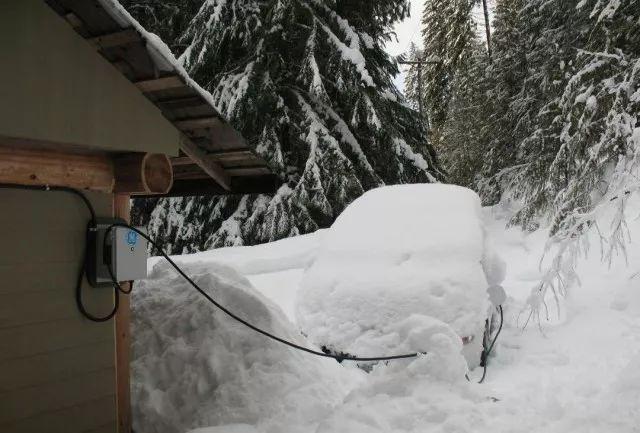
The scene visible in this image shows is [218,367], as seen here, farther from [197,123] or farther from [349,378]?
[197,123]


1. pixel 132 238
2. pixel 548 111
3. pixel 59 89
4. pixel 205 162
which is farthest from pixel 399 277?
pixel 548 111

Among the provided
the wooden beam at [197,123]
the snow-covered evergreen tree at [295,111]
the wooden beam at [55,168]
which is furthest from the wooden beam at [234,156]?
the snow-covered evergreen tree at [295,111]

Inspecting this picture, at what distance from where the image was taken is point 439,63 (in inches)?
886

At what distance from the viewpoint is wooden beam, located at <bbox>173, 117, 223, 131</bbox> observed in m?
3.89

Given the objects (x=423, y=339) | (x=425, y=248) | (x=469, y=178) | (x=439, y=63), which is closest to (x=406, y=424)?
(x=423, y=339)

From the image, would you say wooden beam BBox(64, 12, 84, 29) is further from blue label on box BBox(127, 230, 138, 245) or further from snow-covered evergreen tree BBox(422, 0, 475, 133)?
snow-covered evergreen tree BBox(422, 0, 475, 133)

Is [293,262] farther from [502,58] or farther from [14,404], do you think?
[502,58]

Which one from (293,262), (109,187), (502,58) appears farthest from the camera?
(502,58)

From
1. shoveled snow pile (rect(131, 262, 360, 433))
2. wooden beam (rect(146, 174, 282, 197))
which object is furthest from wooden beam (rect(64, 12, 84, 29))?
shoveled snow pile (rect(131, 262, 360, 433))

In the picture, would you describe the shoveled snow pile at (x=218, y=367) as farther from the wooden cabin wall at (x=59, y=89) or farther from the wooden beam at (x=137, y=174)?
the wooden cabin wall at (x=59, y=89)

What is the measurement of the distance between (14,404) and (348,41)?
10347 millimetres

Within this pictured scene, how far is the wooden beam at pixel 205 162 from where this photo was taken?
13.7ft

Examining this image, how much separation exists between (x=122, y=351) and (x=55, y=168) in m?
1.34

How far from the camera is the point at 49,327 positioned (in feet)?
10.2
